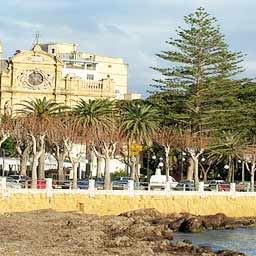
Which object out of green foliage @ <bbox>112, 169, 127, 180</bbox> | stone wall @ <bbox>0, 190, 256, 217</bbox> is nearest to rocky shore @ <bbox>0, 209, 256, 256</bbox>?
stone wall @ <bbox>0, 190, 256, 217</bbox>

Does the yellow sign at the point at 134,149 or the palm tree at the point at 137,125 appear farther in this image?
the palm tree at the point at 137,125

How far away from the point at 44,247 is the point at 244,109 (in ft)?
130

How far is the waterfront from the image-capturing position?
103 feet

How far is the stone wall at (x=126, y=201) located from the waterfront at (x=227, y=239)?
13.2 feet

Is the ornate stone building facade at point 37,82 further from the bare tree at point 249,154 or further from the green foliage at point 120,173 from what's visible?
the bare tree at point 249,154

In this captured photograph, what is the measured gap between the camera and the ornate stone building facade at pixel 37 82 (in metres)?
77.9

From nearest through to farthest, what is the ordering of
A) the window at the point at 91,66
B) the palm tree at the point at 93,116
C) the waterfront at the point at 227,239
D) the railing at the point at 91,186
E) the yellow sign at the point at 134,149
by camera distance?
the waterfront at the point at 227,239, the railing at the point at 91,186, the palm tree at the point at 93,116, the yellow sign at the point at 134,149, the window at the point at 91,66

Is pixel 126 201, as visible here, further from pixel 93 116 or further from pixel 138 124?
pixel 138 124

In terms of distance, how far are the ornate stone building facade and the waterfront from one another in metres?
Result: 43.1

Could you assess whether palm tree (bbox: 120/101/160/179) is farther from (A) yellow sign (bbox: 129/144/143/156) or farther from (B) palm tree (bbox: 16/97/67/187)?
(B) palm tree (bbox: 16/97/67/187)

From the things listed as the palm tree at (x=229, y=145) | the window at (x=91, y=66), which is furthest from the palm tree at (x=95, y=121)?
the window at (x=91, y=66)

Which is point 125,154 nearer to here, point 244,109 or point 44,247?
point 244,109

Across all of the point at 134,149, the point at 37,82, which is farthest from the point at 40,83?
the point at 134,149

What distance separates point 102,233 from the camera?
28.7 meters
